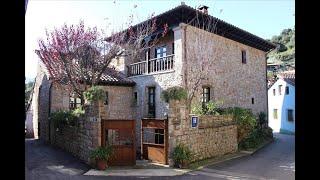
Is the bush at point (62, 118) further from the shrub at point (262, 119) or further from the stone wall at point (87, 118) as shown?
the shrub at point (262, 119)

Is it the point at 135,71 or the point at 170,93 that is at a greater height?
the point at 135,71

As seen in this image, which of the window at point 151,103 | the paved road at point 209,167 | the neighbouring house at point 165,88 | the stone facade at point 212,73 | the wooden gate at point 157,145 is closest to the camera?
the paved road at point 209,167

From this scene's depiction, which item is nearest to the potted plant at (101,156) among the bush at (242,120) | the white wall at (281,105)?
the bush at (242,120)

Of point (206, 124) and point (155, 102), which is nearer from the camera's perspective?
point (206, 124)

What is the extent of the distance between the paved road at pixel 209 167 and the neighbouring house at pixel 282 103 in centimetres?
1425

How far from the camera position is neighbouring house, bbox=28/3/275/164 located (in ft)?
39.3

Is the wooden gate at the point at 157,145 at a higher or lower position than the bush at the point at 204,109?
lower

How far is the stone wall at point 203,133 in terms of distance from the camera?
11.8m
